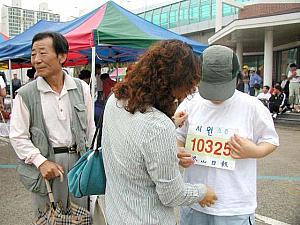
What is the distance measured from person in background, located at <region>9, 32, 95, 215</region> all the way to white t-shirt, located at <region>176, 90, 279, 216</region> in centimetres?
80

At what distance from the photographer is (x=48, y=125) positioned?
2.09m

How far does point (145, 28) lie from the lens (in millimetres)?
5965

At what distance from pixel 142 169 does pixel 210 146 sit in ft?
1.55

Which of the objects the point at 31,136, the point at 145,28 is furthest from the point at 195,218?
the point at 145,28

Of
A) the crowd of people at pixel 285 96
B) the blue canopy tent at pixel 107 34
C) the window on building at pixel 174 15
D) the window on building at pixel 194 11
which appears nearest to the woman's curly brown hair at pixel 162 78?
the blue canopy tent at pixel 107 34

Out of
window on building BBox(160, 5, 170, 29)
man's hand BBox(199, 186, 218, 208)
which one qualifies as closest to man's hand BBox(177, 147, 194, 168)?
man's hand BBox(199, 186, 218, 208)

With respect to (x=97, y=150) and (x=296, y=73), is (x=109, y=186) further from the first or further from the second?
(x=296, y=73)

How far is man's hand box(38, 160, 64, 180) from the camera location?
1999 millimetres

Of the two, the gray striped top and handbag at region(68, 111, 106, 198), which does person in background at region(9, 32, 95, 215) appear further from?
the gray striped top

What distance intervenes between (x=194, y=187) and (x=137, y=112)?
1.29 ft

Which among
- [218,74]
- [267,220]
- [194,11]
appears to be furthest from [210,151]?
[194,11]

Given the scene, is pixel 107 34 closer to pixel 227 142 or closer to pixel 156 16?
pixel 227 142

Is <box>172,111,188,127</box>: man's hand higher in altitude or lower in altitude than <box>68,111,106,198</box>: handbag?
higher

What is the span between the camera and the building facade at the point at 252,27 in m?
15.1
